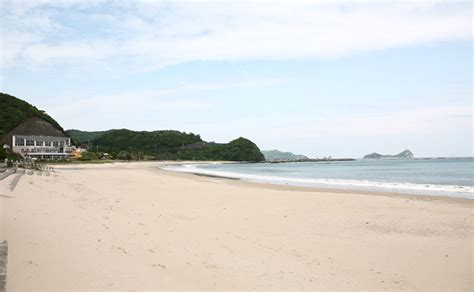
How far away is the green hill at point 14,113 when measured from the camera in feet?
247

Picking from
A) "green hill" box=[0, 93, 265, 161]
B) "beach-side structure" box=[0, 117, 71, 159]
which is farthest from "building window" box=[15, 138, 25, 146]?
"green hill" box=[0, 93, 265, 161]

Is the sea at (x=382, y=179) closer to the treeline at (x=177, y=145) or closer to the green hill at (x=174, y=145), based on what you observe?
the green hill at (x=174, y=145)

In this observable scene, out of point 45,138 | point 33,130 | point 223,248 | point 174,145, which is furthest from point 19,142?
point 174,145

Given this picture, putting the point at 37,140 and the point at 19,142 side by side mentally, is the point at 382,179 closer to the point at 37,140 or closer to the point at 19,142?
the point at 19,142

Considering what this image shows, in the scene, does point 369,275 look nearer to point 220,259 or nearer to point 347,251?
point 347,251

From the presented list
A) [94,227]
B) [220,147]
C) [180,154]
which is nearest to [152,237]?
[94,227]

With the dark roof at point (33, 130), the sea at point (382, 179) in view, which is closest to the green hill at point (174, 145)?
the dark roof at point (33, 130)

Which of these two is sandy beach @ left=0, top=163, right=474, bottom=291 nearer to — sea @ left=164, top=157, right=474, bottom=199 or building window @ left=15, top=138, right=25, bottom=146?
sea @ left=164, top=157, right=474, bottom=199

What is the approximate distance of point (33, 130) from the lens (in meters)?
75.8

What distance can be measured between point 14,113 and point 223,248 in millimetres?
87695

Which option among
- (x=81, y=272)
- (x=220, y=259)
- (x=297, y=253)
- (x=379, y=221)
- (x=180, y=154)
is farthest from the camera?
(x=180, y=154)

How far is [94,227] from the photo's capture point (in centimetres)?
733

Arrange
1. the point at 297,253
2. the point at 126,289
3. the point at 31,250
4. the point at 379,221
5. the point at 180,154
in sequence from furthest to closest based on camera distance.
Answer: the point at 180,154 < the point at 379,221 < the point at 297,253 < the point at 31,250 < the point at 126,289

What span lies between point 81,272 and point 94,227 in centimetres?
259
